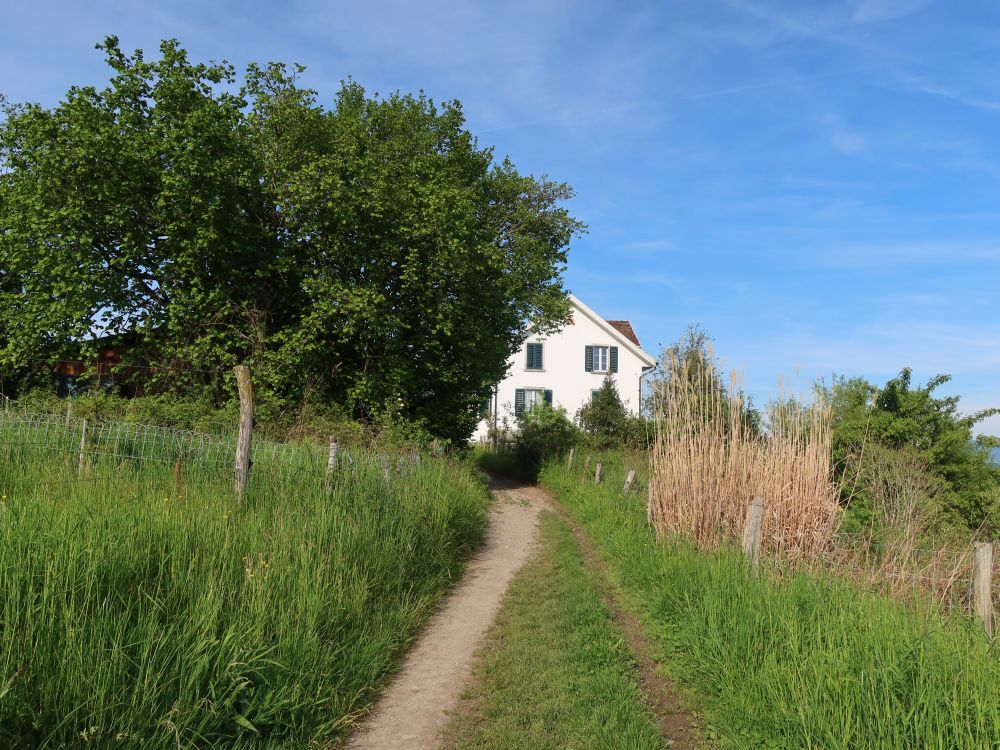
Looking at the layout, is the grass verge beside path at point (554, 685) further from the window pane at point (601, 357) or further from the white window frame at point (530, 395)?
the window pane at point (601, 357)

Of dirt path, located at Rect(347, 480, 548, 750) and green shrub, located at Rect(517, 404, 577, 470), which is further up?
green shrub, located at Rect(517, 404, 577, 470)

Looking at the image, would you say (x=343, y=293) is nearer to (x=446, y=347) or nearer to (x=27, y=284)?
(x=446, y=347)

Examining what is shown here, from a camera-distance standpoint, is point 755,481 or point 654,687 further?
point 755,481

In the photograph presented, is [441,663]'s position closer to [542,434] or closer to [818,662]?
[818,662]

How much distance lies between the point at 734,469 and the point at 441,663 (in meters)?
4.79

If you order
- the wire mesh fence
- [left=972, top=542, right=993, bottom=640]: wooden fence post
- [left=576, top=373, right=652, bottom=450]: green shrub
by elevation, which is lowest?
[left=972, top=542, right=993, bottom=640]: wooden fence post

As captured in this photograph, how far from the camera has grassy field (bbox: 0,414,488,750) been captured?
3.40m

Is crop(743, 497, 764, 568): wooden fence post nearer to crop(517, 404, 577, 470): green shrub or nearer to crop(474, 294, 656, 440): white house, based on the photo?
crop(517, 404, 577, 470): green shrub

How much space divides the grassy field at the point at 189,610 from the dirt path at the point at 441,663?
0.63 ft

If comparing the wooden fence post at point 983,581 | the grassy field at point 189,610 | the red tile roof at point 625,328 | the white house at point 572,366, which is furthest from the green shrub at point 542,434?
the wooden fence post at point 983,581

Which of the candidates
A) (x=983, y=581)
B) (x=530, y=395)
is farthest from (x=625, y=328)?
(x=983, y=581)

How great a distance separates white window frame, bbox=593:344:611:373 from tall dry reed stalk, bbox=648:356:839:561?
32125 millimetres

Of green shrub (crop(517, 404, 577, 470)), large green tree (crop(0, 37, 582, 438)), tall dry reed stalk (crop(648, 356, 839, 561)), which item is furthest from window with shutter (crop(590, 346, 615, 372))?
tall dry reed stalk (crop(648, 356, 839, 561))

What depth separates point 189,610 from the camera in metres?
4.28
